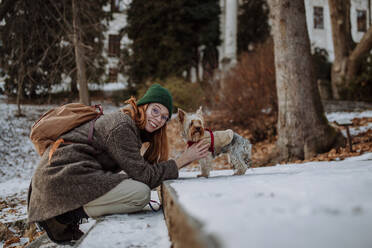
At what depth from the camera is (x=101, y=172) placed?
2631 millimetres

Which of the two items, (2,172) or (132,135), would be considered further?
(2,172)

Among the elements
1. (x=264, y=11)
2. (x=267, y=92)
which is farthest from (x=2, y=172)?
(x=264, y=11)

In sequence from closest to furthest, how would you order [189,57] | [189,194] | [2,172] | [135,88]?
1. [189,194]
2. [2,172]
3. [135,88]
4. [189,57]

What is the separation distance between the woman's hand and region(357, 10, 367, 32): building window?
93.8 ft

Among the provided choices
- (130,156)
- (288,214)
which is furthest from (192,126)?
(288,214)

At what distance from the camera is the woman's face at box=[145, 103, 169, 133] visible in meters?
2.94

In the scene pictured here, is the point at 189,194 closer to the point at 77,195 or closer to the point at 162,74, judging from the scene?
the point at 77,195

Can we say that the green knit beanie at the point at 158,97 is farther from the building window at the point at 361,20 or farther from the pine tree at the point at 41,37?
the building window at the point at 361,20

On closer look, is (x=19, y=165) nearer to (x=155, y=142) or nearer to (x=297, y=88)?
(x=155, y=142)

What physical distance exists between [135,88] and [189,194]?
14.1 metres

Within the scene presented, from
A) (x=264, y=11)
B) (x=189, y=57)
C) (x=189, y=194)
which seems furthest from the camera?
(x=264, y=11)

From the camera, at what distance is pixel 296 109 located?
573 cm

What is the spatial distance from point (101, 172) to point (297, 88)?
448cm

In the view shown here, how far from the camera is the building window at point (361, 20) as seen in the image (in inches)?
994
